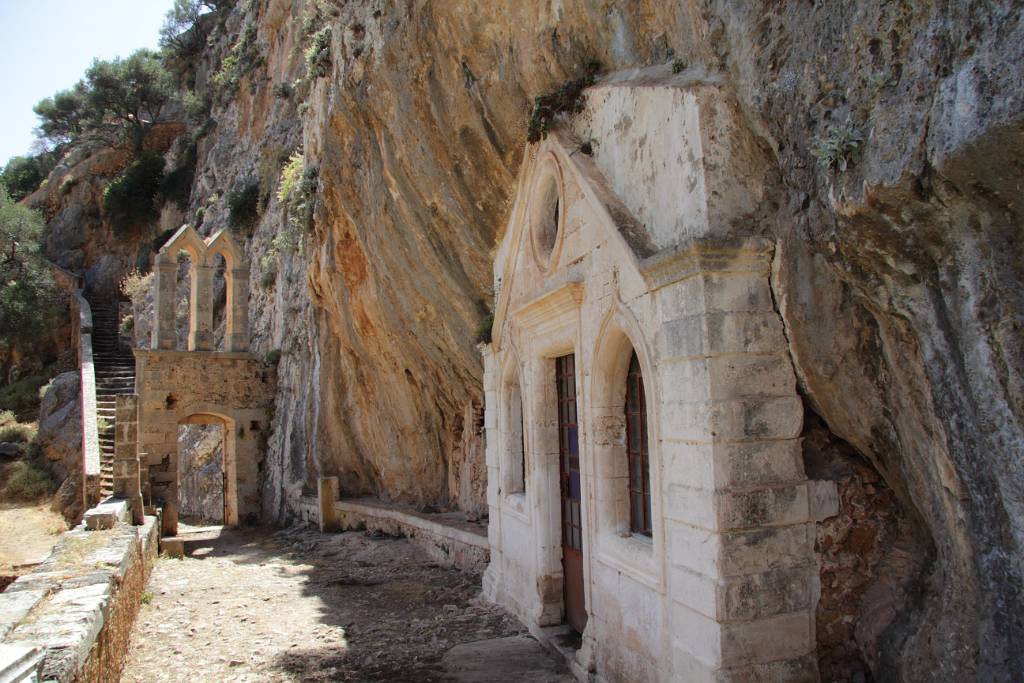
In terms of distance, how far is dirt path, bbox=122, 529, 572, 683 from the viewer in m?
7.49

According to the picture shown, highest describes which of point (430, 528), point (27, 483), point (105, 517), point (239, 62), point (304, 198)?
point (239, 62)

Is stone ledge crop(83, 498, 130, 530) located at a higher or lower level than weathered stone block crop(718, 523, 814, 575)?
lower

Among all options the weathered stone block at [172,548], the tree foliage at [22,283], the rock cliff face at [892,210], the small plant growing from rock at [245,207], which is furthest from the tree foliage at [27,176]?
the rock cliff face at [892,210]

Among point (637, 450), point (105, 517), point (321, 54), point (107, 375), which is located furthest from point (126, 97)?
point (637, 450)

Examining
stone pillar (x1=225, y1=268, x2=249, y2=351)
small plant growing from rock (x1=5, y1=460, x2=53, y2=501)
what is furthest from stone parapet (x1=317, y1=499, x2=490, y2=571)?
small plant growing from rock (x1=5, y1=460, x2=53, y2=501)

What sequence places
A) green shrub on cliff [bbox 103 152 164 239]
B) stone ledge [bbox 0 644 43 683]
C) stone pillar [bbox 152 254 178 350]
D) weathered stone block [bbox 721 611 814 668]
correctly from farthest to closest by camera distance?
green shrub on cliff [bbox 103 152 164 239] → stone pillar [bbox 152 254 178 350] → weathered stone block [bbox 721 611 814 668] → stone ledge [bbox 0 644 43 683]

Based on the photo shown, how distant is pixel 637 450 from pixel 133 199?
31368mm

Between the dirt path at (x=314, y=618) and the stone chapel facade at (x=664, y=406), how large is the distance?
1.33 m

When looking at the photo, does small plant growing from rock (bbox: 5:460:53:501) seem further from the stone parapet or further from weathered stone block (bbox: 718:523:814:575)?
weathered stone block (bbox: 718:523:814:575)

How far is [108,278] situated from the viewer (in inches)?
1262

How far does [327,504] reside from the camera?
16.2 m

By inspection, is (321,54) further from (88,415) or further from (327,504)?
(88,415)

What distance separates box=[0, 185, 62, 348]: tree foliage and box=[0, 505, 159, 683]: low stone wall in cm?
2256

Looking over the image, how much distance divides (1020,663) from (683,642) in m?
1.91
